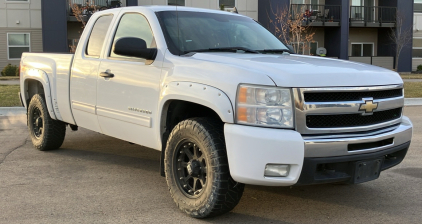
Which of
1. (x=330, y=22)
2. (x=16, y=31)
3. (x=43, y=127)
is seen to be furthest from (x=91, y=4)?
(x=43, y=127)

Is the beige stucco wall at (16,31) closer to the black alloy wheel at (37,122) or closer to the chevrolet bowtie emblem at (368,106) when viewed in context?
the black alloy wheel at (37,122)

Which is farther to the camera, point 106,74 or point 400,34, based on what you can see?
point 400,34

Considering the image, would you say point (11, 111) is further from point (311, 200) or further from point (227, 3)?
point (227, 3)

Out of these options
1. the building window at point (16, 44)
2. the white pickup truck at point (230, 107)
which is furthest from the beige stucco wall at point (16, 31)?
the white pickup truck at point (230, 107)

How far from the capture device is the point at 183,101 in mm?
4535

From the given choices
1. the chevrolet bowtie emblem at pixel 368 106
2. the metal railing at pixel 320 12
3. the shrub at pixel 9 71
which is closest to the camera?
the chevrolet bowtie emblem at pixel 368 106

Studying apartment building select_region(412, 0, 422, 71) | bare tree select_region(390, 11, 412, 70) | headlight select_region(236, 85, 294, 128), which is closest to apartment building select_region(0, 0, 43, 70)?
bare tree select_region(390, 11, 412, 70)

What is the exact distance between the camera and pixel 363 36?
116 feet

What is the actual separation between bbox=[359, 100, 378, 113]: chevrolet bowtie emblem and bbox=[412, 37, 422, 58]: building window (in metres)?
34.1

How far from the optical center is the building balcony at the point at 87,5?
83.8 feet

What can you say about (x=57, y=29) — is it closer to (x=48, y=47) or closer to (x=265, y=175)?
(x=48, y=47)

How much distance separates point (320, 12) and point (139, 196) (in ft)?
96.0

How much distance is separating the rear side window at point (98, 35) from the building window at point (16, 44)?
78.7ft

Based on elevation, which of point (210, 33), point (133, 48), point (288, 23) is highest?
point (288, 23)
